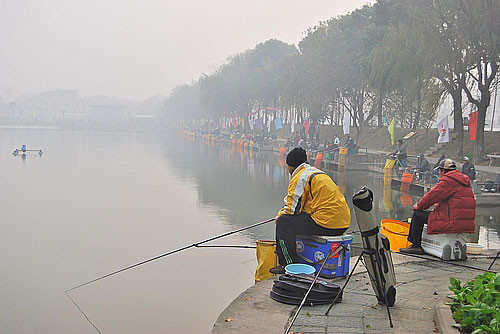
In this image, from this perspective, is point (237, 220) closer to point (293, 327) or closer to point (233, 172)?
point (293, 327)

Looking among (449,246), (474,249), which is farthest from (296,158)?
(474,249)

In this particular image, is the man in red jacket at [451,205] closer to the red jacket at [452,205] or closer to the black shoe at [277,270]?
the red jacket at [452,205]

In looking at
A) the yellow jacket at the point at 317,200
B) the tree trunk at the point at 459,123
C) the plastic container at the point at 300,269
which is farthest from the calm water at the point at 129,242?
the tree trunk at the point at 459,123

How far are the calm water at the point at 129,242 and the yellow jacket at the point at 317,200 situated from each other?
166cm

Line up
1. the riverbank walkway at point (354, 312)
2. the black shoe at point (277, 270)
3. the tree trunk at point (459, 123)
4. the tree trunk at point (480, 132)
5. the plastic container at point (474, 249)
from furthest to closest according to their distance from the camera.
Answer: the tree trunk at point (459, 123) → the tree trunk at point (480, 132) → the plastic container at point (474, 249) → the black shoe at point (277, 270) → the riverbank walkway at point (354, 312)

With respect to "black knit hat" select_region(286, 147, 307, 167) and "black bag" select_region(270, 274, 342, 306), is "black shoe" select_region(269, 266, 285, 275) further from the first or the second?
"black knit hat" select_region(286, 147, 307, 167)

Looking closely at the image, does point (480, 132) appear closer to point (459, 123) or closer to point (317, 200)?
point (459, 123)

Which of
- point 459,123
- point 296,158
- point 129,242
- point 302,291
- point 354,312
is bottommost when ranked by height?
point 129,242

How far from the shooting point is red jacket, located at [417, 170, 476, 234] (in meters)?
5.84

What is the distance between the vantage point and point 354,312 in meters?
4.56

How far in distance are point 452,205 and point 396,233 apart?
1146 millimetres

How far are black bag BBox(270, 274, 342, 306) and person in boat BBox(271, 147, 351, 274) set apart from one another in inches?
26.9

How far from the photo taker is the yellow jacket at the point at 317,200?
17.5 ft

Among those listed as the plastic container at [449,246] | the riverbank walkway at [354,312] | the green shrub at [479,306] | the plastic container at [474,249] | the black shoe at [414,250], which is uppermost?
the green shrub at [479,306]
